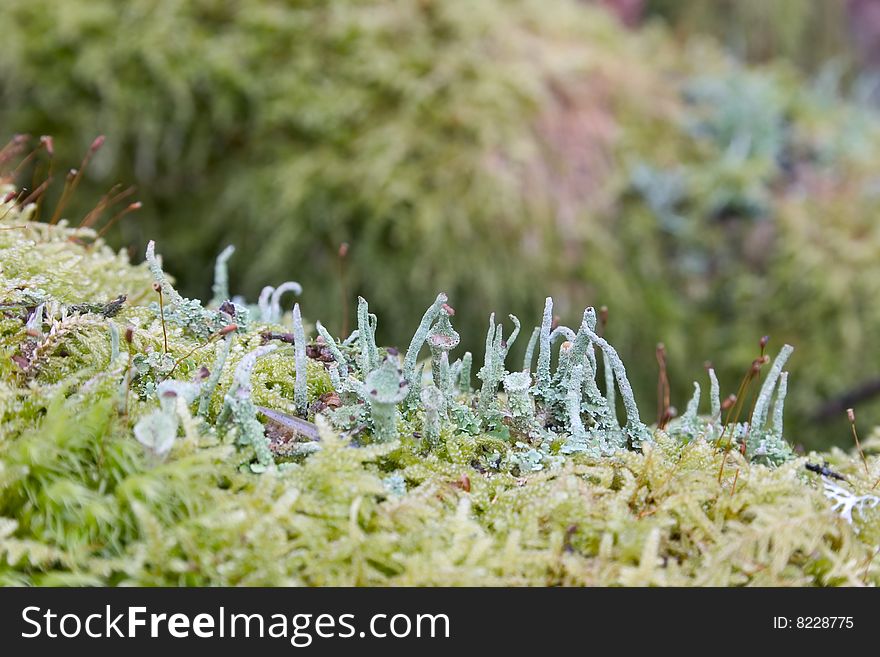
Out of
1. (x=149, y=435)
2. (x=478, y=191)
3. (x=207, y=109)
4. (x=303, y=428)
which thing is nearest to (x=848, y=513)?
(x=303, y=428)

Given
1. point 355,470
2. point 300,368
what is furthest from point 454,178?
point 355,470

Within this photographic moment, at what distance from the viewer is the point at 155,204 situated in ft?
12.0

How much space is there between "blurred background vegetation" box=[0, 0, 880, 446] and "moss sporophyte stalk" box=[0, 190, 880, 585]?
6.77 ft

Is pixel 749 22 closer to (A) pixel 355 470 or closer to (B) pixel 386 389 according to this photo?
(B) pixel 386 389

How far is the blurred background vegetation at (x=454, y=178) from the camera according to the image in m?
3.46

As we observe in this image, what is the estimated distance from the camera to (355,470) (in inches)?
42.6

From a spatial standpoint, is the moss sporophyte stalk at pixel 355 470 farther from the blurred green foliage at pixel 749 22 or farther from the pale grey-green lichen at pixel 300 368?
the blurred green foliage at pixel 749 22

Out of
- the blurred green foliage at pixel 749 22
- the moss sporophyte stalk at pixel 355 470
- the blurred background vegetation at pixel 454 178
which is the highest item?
the blurred green foliage at pixel 749 22

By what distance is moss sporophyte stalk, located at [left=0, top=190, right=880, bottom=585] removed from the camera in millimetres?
975

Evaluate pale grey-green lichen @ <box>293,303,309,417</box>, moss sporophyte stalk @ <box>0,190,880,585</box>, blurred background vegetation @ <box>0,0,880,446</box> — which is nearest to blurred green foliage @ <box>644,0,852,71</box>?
blurred background vegetation @ <box>0,0,880,446</box>

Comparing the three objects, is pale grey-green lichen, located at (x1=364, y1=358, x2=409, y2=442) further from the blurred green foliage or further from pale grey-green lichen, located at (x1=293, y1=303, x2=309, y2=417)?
the blurred green foliage

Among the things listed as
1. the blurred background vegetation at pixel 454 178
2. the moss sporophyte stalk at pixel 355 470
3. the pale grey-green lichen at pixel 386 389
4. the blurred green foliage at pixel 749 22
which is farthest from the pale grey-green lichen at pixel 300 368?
the blurred green foliage at pixel 749 22

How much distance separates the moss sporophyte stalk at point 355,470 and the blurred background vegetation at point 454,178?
81.2 inches
